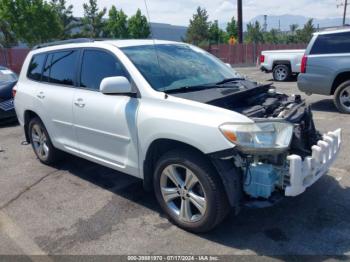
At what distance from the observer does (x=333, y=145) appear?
3.85m

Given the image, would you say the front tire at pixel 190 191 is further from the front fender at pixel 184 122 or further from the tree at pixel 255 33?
the tree at pixel 255 33

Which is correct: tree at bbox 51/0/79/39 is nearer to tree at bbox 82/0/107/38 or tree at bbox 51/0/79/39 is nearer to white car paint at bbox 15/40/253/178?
tree at bbox 82/0/107/38

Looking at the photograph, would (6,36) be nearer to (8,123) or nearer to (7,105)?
(8,123)

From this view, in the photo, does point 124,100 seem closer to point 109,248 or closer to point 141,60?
Result: point 141,60

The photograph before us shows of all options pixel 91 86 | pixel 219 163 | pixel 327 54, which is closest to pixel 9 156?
pixel 91 86

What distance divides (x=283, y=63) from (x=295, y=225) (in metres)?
12.8

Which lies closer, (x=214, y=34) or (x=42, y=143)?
(x=42, y=143)

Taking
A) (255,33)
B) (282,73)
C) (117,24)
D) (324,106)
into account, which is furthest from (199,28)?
(324,106)

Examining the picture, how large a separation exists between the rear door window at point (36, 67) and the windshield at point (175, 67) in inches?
78.3

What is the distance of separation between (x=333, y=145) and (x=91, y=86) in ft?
9.17

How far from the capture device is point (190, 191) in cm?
353

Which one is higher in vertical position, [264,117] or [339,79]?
[264,117]

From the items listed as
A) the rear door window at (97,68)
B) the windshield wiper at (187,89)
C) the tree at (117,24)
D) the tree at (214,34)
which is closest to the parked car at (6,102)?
the rear door window at (97,68)

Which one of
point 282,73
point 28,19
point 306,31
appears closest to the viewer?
point 282,73
